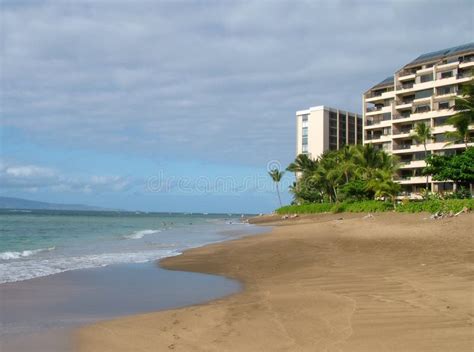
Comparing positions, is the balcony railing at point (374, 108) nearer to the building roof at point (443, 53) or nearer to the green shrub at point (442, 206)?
the building roof at point (443, 53)

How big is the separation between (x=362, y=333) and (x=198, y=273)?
8.18 metres

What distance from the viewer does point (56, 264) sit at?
53.2 feet

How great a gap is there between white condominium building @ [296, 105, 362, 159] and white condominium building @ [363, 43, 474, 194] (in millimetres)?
22850

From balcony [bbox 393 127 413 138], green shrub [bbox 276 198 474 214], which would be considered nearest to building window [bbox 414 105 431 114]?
balcony [bbox 393 127 413 138]

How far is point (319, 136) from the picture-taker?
337 ft

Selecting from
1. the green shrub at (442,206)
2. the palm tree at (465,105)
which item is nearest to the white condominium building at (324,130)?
the palm tree at (465,105)

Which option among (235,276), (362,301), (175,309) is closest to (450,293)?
(362,301)

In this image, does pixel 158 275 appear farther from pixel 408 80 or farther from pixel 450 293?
pixel 408 80

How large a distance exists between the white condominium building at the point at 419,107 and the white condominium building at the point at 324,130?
22.8 metres

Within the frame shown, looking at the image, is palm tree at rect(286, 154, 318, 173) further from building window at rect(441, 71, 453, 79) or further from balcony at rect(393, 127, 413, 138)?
building window at rect(441, 71, 453, 79)

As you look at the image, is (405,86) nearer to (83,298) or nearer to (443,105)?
(443,105)

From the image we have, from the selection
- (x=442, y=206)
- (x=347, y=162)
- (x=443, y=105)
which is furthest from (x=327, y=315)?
(x=443, y=105)

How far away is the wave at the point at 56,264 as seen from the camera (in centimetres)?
1352

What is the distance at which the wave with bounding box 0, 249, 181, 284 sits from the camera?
13.5 m
